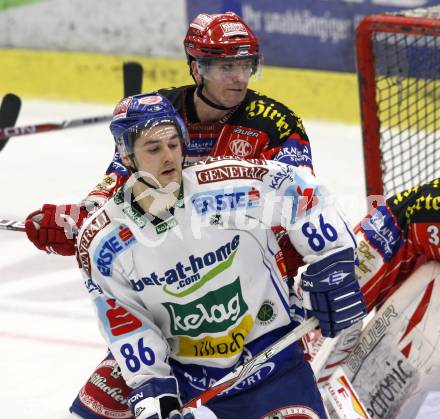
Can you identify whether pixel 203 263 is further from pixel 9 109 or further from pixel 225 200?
pixel 9 109

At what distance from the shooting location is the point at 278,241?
345 cm

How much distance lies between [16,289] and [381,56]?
→ 1.81 meters

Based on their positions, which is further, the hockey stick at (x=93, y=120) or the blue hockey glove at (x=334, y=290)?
the hockey stick at (x=93, y=120)

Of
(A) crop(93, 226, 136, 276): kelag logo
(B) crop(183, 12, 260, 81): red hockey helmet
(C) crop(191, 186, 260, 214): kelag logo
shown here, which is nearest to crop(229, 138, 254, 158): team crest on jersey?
(B) crop(183, 12, 260, 81): red hockey helmet

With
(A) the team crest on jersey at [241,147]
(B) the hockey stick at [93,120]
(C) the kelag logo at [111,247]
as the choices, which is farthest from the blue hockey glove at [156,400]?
(B) the hockey stick at [93,120]

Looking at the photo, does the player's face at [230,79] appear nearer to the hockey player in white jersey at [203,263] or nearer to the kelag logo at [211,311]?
the hockey player in white jersey at [203,263]

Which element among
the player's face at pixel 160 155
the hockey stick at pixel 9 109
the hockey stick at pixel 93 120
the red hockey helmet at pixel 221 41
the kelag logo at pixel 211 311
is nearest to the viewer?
the player's face at pixel 160 155

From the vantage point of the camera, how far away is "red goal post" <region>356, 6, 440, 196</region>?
4547 millimetres

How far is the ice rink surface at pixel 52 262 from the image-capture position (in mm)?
4469

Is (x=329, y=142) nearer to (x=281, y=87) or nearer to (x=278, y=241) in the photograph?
(x=281, y=87)

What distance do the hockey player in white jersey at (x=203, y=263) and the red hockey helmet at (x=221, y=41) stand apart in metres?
A: 0.59

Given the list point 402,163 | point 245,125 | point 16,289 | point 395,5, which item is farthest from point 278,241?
point 395,5

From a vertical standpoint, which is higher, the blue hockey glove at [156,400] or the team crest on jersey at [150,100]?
the team crest on jersey at [150,100]

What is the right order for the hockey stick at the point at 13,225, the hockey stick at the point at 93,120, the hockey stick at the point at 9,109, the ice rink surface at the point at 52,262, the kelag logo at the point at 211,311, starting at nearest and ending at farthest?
the kelag logo at the point at 211,311 → the hockey stick at the point at 13,225 → the ice rink surface at the point at 52,262 → the hockey stick at the point at 93,120 → the hockey stick at the point at 9,109
